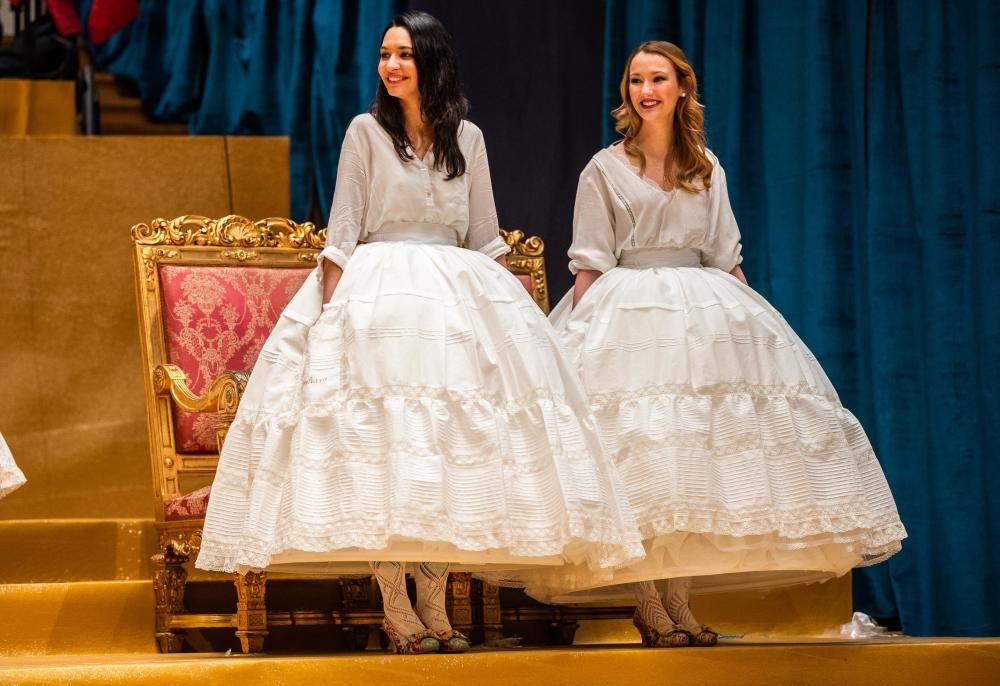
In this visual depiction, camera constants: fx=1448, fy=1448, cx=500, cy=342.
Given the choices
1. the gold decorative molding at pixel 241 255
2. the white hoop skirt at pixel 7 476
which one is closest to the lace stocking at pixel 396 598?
the white hoop skirt at pixel 7 476

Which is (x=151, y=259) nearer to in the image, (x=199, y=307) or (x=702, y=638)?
(x=199, y=307)

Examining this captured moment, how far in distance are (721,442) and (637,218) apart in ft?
2.21

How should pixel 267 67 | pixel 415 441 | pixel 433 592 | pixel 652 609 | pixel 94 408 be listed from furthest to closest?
pixel 267 67, pixel 94 408, pixel 652 609, pixel 433 592, pixel 415 441

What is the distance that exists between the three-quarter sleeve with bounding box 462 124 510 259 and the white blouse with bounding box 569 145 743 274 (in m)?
Answer: 0.27

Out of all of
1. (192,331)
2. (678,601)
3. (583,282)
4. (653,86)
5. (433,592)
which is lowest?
(678,601)

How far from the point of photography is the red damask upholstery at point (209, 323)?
13.4 ft

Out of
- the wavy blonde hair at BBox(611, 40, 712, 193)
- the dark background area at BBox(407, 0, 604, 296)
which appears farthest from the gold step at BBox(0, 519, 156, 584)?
the wavy blonde hair at BBox(611, 40, 712, 193)

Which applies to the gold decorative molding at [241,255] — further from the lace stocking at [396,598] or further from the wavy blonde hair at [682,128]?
the lace stocking at [396,598]

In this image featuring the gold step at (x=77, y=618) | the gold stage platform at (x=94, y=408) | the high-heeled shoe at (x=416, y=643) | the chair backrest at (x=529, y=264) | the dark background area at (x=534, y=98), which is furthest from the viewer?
the dark background area at (x=534, y=98)

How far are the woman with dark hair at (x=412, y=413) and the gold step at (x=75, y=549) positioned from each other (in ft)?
3.84

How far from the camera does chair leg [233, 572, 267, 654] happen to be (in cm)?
356

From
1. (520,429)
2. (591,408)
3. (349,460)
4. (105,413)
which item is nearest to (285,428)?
(349,460)

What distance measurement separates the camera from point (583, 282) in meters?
3.81

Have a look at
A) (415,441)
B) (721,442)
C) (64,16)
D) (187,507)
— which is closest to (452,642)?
(415,441)
